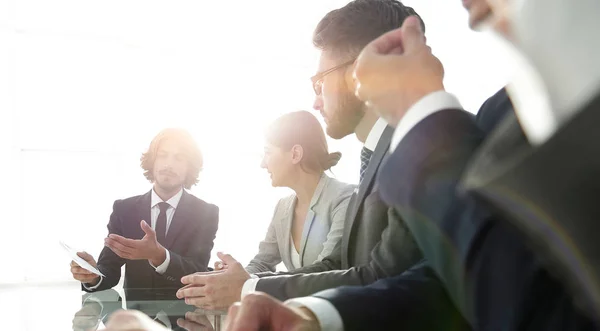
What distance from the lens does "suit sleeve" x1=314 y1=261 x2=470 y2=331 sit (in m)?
0.55

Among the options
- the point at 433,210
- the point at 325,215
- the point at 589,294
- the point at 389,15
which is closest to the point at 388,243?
the point at 433,210

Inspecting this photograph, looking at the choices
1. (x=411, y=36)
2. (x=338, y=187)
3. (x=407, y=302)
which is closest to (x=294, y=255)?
(x=338, y=187)

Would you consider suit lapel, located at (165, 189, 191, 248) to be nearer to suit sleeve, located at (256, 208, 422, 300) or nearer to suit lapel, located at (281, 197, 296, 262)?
suit lapel, located at (281, 197, 296, 262)

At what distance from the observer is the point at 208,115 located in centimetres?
606

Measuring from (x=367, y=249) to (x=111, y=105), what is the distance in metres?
5.17

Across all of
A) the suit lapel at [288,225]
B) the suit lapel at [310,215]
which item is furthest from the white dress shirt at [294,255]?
the suit lapel at [310,215]

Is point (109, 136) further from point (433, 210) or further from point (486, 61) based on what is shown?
point (433, 210)

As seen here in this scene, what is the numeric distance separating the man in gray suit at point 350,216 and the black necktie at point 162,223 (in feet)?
4.00

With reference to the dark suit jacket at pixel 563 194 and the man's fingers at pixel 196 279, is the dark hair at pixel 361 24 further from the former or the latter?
the dark suit jacket at pixel 563 194

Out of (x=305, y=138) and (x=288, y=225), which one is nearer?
(x=288, y=225)

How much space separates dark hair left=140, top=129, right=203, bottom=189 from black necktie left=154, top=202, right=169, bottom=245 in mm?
248

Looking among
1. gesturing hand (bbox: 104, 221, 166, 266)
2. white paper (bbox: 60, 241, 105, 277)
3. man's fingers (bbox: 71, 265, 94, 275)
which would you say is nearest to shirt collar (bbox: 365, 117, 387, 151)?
gesturing hand (bbox: 104, 221, 166, 266)

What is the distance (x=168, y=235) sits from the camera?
250cm

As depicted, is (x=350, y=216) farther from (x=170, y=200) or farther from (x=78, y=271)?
(x=170, y=200)
